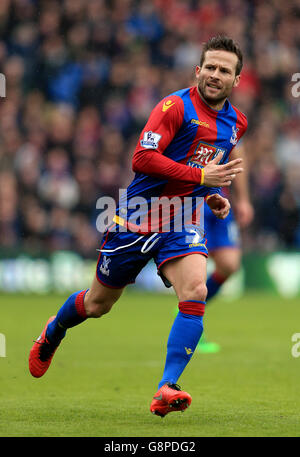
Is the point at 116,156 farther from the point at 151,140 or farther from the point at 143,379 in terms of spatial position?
the point at 151,140

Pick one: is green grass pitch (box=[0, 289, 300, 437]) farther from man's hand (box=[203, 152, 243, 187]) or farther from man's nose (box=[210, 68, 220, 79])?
man's nose (box=[210, 68, 220, 79])

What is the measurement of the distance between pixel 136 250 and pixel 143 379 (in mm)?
1706

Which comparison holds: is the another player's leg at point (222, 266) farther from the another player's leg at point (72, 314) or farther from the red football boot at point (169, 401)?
the red football boot at point (169, 401)

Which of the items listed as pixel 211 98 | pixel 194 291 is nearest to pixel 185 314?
pixel 194 291

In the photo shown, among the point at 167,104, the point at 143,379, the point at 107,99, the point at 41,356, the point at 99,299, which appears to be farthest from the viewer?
the point at 107,99

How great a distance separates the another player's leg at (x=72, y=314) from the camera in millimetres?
6285

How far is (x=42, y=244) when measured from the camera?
16.0 metres

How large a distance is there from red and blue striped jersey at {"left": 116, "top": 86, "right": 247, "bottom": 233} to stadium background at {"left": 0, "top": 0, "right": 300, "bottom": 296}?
9.54 meters

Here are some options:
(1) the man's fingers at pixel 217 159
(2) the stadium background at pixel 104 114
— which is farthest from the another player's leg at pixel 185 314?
(2) the stadium background at pixel 104 114

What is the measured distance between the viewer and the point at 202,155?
601 centimetres

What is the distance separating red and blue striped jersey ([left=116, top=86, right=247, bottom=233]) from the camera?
5730 mm

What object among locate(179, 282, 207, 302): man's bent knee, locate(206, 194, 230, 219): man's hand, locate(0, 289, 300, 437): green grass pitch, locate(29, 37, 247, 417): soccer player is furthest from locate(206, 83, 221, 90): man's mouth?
locate(0, 289, 300, 437): green grass pitch
